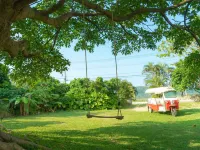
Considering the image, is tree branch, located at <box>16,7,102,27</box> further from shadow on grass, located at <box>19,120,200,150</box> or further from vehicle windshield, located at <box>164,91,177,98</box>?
vehicle windshield, located at <box>164,91,177,98</box>

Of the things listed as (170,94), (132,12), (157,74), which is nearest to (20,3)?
(132,12)

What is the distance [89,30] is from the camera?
798 cm

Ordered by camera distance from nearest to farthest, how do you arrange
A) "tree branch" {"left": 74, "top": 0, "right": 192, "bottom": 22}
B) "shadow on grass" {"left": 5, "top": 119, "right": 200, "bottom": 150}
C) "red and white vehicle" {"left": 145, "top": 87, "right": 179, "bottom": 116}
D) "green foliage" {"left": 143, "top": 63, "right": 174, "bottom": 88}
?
"tree branch" {"left": 74, "top": 0, "right": 192, "bottom": 22}, "shadow on grass" {"left": 5, "top": 119, "right": 200, "bottom": 150}, "red and white vehicle" {"left": 145, "top": 87, "right": 179, "bottom": 116}, "green foliage" {"left": 143, "top": 63, "right": 174, "bottom": 88}

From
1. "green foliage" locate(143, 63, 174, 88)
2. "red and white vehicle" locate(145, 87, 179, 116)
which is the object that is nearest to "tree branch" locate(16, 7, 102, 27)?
"red and white vehicle" locate(145, 87, 179, 116)

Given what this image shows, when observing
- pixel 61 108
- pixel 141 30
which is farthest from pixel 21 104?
pixel 141 30

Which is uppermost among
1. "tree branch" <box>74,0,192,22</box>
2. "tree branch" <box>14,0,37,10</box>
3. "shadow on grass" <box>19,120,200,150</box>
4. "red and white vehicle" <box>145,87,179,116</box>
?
"tree branch" <box>74,0,192,22</box>

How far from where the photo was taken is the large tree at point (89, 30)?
20.7 ft

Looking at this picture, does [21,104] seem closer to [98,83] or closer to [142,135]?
[98,83]

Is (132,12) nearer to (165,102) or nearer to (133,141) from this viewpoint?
(133,141)

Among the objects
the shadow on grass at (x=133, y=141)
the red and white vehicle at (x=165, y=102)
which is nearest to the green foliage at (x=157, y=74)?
the red and white vehicle at (x=165, y=102)

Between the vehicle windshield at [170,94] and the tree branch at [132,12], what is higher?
the tree branch at [132,12]

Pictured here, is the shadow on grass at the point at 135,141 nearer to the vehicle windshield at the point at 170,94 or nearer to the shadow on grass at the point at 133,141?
the shadow on grass at the point at 133,141

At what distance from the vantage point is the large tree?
6297 millimetres

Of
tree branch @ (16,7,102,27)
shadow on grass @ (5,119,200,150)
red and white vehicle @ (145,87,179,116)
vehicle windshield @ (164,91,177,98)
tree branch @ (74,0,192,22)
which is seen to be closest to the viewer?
tree branch @ (16,7,102,27)
